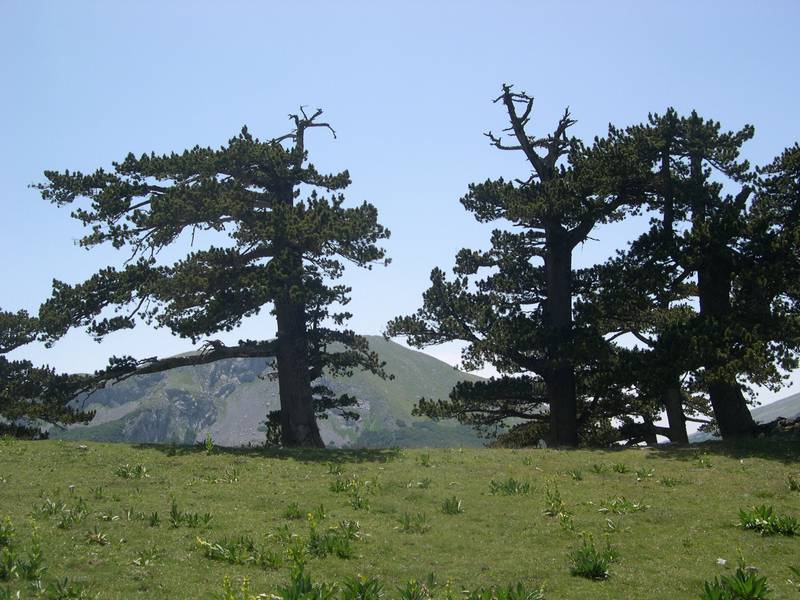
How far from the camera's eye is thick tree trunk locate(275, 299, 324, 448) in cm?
3111

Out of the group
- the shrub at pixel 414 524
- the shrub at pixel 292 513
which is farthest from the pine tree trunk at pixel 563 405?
the shrub at pixel 292 513

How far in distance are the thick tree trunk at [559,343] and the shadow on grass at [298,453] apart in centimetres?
861

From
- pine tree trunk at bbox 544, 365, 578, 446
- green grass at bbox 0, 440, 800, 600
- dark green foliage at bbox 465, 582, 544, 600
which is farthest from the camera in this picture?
pine tree trunk at bbox 544, 365, 578, 446

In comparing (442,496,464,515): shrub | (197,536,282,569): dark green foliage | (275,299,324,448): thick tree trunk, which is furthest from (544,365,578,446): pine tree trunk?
(197,536,282,569): dark green foliage

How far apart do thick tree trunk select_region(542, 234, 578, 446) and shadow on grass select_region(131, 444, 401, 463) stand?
8.61 metres

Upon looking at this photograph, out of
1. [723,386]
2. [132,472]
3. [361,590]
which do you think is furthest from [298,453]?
[723,386]

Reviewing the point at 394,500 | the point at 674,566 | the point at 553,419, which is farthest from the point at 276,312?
the point at 674,566

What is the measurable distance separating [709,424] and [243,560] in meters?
31.1

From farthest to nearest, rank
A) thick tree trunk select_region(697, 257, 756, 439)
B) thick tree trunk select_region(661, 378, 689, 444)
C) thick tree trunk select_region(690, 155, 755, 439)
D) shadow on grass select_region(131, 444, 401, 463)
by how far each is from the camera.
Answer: thick tree trunk select_region(661, 378, 689, 444)
thick tree trunk select_region(697, 257, 756, 439)
thick tree trunk select_region(690, 155, 755, 439)
shadow on grass select_region(131, 444, 401, 463)

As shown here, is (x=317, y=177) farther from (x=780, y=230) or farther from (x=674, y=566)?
(x=674, y=566)

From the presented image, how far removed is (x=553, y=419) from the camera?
32.2 m

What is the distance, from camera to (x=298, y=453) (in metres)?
26.0

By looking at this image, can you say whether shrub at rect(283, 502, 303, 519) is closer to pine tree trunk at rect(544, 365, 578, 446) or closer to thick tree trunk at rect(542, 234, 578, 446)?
thick tree trunk at rect(542, 234, 578, 446)

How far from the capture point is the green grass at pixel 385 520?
1187 centimetres
